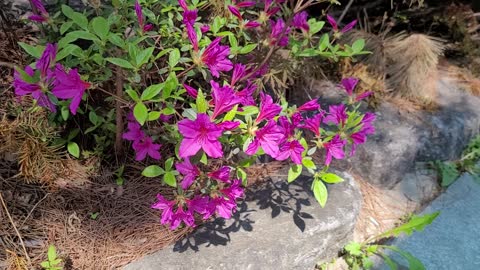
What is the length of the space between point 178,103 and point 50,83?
0.73m

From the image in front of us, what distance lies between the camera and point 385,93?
→ 9.45 ft

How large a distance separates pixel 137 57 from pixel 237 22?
694 millimetres

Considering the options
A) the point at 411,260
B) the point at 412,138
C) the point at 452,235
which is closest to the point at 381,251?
the point at 411,260

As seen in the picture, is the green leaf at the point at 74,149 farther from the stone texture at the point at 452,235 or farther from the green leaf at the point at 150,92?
the stone texture at the point at 452,235

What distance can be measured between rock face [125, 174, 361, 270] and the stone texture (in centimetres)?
33

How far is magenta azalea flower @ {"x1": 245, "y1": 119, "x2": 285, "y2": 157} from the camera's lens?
4.90 ft

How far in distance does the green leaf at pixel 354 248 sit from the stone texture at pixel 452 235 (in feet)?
0.38

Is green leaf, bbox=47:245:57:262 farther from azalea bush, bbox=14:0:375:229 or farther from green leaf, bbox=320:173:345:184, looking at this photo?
green leaf, bbox=320:173:345:184

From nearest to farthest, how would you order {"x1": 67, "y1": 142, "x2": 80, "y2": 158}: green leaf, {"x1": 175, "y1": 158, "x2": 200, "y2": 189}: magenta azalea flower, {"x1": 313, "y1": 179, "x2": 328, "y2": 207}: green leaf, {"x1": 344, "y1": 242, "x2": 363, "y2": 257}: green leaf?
1. {"x1": 175, "y1": 158, "x2": 200, "y2": 189}: magenta azalea flower
2. {"x1": 313, "y1": 179, "x2": 328, "y2": 207}: green leaf
3. {"x1": 67, "y1": 142, "x2": 80, "y2": 158}: green leaf
4. {"x1": 344, "y1": 242, "x2": 363, "y2": 257}: green leaf

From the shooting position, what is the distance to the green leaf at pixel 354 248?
79.5 inches

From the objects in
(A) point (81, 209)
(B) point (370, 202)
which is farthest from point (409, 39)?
(A) point (81, 209)

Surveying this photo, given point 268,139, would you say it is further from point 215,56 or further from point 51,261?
point 51,261

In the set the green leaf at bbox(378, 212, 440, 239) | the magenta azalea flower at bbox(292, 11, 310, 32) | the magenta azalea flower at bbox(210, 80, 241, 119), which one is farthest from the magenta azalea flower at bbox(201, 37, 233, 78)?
the green leaf at bbox(378, 212, 440, 239)

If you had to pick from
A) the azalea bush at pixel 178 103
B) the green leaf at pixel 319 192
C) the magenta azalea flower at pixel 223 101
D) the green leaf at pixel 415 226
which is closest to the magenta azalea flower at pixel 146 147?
the azalea bush at pixel 178 103
